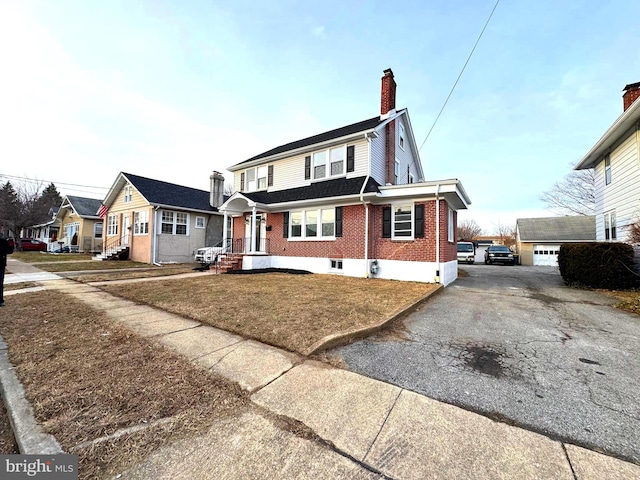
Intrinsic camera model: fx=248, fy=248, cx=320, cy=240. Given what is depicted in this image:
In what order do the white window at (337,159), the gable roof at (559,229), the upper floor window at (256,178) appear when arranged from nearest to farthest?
the white window at (337,159), the upper floor window at (256,178), the gable roof at (559,229)

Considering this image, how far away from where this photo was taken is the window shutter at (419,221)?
10000 mm

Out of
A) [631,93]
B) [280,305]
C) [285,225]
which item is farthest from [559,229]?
[280,305]

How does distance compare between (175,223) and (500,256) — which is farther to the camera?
(500,256)

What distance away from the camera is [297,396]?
2510 millimetres

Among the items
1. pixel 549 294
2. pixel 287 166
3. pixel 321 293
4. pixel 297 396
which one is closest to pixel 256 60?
pixel 287 166

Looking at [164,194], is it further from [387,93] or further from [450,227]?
[450,227]

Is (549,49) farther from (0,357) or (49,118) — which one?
(49,118)

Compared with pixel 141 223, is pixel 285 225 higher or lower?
lower

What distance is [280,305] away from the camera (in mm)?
5871

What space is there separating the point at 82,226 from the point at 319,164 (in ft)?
92.0

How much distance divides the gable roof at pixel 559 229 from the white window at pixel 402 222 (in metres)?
24.8

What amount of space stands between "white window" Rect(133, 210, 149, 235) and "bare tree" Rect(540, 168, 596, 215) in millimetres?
39298

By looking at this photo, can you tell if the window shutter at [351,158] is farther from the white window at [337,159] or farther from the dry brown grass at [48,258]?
the dry brown grass at [48,258]

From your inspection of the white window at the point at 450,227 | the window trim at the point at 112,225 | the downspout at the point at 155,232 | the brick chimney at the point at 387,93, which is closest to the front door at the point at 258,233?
the downspout at the point at 155,232
